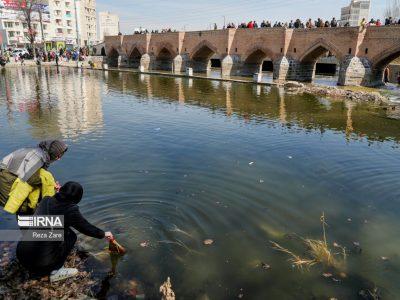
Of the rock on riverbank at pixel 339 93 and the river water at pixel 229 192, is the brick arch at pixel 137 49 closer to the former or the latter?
the rock on riverbank at pixel 339 93

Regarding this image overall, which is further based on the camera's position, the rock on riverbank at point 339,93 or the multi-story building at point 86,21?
the multi-story building at point 86,21

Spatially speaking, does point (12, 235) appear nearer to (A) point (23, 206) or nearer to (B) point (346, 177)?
(A) point (23, 206)

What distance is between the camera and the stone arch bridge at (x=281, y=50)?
89.7 ft

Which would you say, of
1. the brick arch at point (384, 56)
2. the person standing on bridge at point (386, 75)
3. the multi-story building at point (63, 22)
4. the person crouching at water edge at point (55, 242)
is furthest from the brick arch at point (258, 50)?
the multi-story building at point (63, 22)

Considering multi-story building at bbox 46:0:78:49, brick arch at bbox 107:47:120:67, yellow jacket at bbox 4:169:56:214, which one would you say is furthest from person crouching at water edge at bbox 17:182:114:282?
multi-story building at bbox 46:0:78:49

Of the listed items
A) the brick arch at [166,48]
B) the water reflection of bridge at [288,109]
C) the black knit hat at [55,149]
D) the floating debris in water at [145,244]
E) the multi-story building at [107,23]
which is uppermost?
the multi-story building at [107,23]

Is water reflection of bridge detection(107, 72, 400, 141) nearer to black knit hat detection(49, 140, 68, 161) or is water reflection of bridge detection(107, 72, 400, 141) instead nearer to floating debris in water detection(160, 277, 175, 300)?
floating debris in water detection(160, 277, 175, 300)

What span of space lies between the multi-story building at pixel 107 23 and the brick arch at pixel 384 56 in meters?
106

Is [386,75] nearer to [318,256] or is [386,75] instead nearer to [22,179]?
[318,256]

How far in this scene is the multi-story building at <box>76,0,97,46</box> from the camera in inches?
3278

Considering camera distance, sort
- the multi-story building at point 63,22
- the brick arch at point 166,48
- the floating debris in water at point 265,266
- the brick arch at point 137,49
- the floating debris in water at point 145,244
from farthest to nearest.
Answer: the multi-story building at point 63,22
the brick arch at point 137,49
the brick arch at point 166,48
the floating debris in water at point 145,244
the floating debris in water at point 265,266

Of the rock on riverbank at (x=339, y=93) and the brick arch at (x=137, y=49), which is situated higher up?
the brick arch at (x=137, y=49)

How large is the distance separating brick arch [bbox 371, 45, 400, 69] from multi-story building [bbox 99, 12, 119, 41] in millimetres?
106092

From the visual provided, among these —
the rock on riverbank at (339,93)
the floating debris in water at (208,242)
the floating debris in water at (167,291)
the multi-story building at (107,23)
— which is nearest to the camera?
the floating debris in water at (167,291)
